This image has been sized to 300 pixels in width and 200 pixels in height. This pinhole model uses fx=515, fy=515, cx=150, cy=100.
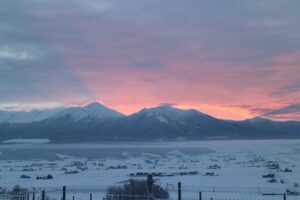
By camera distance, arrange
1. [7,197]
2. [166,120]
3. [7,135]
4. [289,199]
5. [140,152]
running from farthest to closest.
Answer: [166,120], [7,135], [140,152], [289,199], [7,197]

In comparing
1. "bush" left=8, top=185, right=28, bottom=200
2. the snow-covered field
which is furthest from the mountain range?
"bush" left=8, top=185, right=28, bottom=200

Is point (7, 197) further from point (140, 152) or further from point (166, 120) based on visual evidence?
point (166, 120)

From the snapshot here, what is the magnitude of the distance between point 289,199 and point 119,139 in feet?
441

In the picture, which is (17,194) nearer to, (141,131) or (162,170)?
(162,170)

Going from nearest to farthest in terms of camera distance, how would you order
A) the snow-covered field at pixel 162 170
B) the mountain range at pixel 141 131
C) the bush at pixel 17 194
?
the bush at pixel 17 194 < the snow-covered field at pixel 162 170 < the mountain range at pixel 141 131

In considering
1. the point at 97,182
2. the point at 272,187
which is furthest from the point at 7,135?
the point at 272,187

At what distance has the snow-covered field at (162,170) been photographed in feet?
119

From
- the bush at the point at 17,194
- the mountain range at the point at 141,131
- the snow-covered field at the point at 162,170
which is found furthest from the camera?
the mountain range at the point at 141,131

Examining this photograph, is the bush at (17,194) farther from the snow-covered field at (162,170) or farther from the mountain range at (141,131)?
the mountain range at (141,131)

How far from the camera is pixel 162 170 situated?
195 ft

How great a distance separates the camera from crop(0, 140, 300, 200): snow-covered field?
36.3 meters

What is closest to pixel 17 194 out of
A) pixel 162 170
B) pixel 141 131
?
pixel 162 170

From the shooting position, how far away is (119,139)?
15862 cm

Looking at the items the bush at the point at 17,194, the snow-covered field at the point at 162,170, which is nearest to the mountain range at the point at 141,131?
the snow-covered field at the point at 162,170
